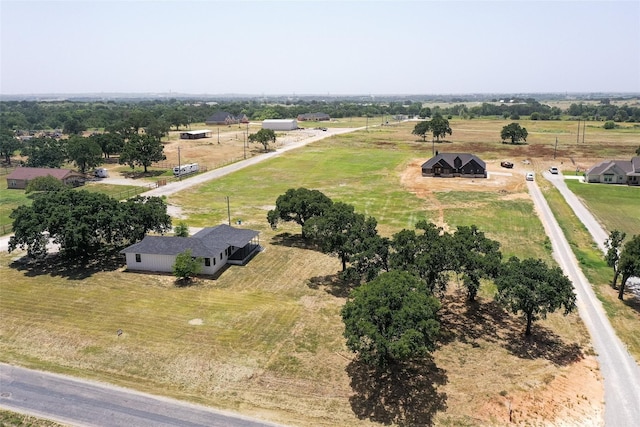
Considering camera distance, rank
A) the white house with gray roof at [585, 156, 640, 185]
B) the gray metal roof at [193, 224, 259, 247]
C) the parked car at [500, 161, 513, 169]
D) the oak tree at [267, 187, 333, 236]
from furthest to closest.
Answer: the parked car at [500, 161, 513, 169] → the white house with gray roof at [585, 156, 640, 185] → the oak tree at [267, 187, 333, 236] → the gray metal roof at [193, 224, 259, 247]

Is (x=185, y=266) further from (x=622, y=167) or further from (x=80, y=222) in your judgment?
(x=622, y=167)

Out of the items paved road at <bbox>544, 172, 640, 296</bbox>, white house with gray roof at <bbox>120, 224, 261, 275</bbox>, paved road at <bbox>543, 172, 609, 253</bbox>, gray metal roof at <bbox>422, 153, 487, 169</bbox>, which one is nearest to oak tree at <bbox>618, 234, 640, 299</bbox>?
paved road at <bbox>544, 172, 640, 296</bbox>

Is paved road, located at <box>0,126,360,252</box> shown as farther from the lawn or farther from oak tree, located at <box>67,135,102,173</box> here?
the lawn

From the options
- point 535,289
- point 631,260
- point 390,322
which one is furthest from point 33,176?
point 631,260

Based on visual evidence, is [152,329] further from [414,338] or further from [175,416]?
[414,338]

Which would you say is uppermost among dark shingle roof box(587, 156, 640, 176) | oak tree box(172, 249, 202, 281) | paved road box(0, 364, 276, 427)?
dark shingle roof box(587, 156, 640, 176)

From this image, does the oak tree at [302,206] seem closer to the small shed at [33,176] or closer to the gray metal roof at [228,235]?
the gray metal roof at [228,235]
